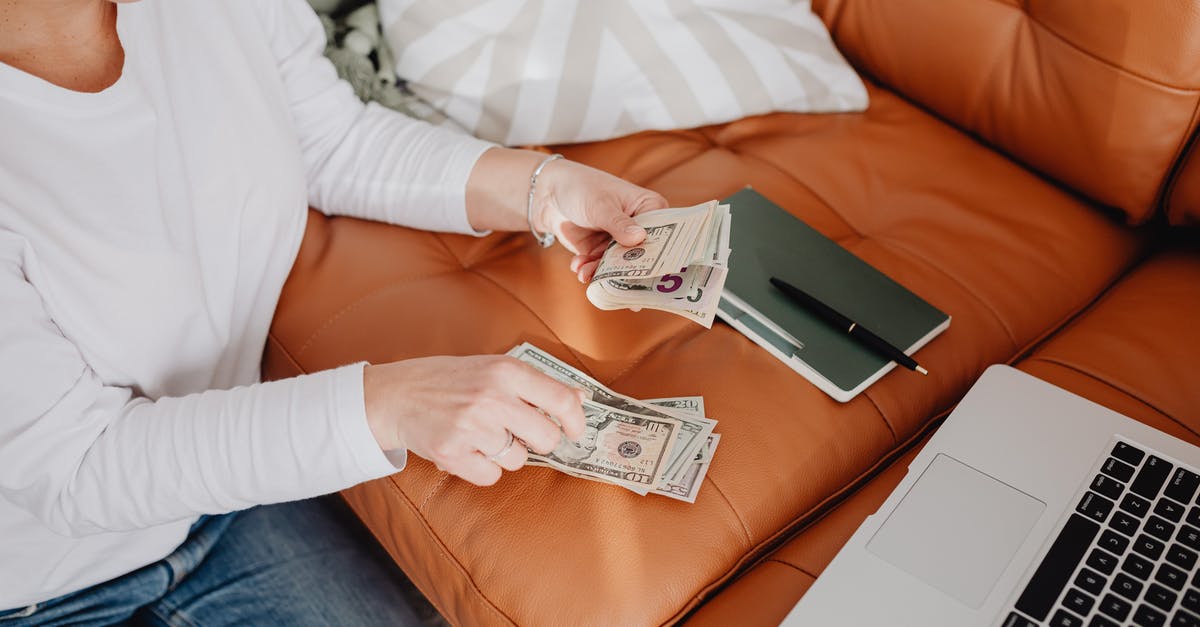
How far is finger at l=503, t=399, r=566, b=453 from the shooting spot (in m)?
0.98

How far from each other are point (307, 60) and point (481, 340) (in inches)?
20.5

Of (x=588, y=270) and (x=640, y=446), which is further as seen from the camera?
(x=588, y=270)

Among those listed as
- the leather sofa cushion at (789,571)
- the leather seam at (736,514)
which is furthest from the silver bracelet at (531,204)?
the leather sofa cushion at (789,571)

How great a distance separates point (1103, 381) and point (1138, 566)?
0.34 meters

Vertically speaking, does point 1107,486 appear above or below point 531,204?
below

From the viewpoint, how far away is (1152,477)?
1.01 m

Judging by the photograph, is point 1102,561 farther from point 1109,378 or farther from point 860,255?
point 860,255

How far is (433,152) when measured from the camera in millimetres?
1359

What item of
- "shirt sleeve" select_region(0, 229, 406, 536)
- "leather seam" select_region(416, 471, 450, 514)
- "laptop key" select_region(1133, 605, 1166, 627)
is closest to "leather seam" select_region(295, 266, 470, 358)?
"shirt sleeve" select_region(0, 229, 406, 536)

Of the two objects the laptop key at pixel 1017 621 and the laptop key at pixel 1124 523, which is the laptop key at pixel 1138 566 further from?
the laptop key at pixel 1017 621

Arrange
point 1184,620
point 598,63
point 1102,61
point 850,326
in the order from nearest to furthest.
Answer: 1. point 1184,620
2. point 850,326
3. point 1102,61
4. point 598,63

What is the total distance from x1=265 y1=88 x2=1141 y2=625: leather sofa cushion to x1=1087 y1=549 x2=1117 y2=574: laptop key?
0.30m

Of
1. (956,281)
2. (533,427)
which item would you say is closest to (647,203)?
(533,427)

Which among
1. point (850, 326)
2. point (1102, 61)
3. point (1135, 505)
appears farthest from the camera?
point (1102, 61)
